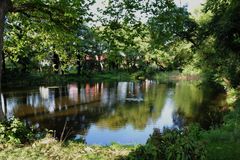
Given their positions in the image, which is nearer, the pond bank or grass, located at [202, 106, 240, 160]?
grass, located at [202, 106, 240, 160]

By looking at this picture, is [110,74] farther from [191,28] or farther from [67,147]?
[67,147]

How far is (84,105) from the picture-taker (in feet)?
108

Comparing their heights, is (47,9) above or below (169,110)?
above

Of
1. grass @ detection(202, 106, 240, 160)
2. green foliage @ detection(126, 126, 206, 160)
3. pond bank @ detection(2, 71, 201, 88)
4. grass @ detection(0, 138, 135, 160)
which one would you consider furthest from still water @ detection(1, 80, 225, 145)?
pond bank @ detection(2, 71, 201, 88)

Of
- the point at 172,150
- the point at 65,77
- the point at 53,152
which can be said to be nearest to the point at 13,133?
the point at 53,152

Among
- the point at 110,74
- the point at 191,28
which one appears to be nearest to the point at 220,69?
the point at 191,28

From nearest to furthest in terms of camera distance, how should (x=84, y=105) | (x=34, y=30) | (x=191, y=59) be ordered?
(x=34, y=30) < (x=84, y=105) < (x=191, y=59)

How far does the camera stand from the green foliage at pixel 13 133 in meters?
9.36

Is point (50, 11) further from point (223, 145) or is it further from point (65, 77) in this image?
point (65, 77)

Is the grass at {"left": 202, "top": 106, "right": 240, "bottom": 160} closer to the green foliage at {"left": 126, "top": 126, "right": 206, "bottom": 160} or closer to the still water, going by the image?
the green foliage at {"left": 126, "top": 126, "right": 206, "bottom": 160}

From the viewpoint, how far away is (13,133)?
388 inches

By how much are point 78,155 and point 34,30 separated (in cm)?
854

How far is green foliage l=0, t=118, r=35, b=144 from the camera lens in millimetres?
9359

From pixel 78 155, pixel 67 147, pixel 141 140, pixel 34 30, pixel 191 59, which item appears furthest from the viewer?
pixel 191 59
